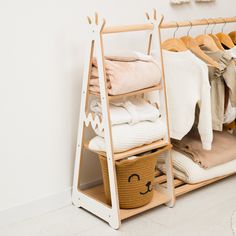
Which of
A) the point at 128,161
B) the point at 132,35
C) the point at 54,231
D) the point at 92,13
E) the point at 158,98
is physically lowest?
the point at 54,231

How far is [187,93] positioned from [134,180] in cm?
53

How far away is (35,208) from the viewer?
239 cm

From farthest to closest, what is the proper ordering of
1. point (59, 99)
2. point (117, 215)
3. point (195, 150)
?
1. point (195, 150)
2. point (59, 99)
3. point (117, 215)

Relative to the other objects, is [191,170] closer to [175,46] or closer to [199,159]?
[199,159]

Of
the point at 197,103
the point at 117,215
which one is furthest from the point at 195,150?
the point at 117,215

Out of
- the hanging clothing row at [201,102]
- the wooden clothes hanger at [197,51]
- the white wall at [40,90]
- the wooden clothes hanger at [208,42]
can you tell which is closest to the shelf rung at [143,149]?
the hanging clothing row at [201,102]

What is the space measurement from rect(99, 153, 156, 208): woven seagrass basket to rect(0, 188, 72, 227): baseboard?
0.29 m

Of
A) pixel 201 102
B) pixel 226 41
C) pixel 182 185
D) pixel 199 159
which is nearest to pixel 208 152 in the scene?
pixel 199 159

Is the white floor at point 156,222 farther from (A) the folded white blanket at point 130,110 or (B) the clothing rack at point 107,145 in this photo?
(A) the folded white blanket at point 130,110

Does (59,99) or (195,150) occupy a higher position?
(59,99)

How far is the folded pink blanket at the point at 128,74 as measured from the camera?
6.93 feet

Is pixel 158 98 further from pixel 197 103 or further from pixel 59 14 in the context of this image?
pixel 59 14

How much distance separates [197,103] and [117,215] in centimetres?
76

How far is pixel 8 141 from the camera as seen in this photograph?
7.37ft
